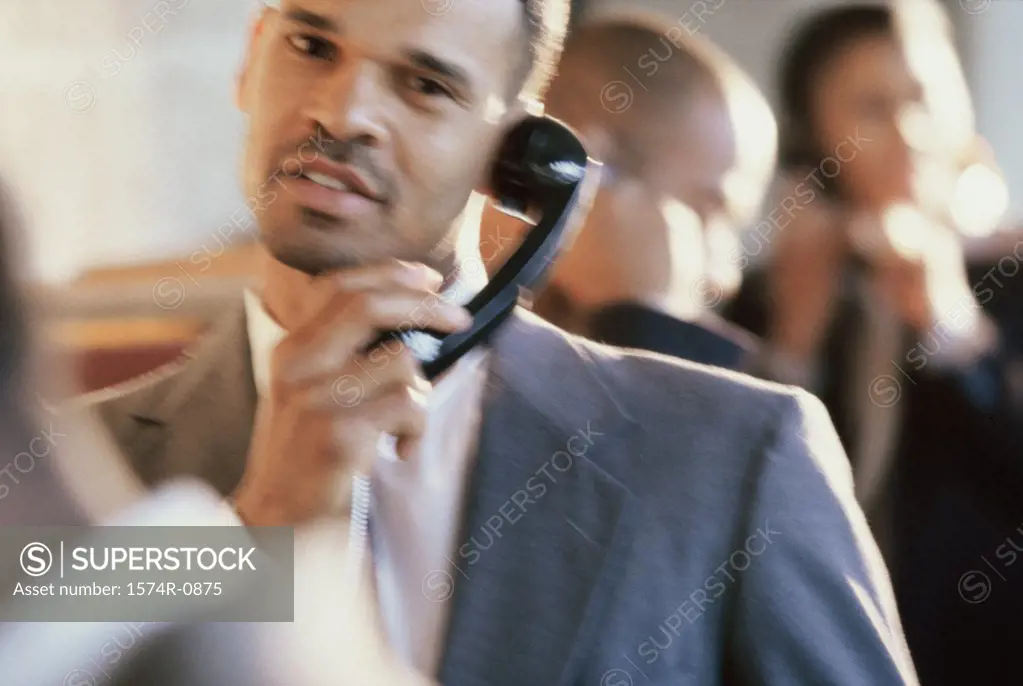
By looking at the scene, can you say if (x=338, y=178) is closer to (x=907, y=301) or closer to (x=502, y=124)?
(x=502, y=124)

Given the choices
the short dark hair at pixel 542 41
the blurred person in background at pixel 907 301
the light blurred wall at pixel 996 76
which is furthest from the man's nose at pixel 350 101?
the light blurred wall at pixel 996 76

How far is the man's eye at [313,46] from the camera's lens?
0.67m

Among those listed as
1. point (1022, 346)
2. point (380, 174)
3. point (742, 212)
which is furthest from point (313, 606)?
point (1022, 346)

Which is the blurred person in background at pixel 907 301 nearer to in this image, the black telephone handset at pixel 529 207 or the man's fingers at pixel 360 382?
the black telephone handset at pixel 529 207

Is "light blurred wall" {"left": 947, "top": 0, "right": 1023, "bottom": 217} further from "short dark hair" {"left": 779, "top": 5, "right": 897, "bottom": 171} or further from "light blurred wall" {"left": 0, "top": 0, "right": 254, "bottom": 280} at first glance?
"light blurred wall" {"left": 0, "top": 0, "right": 254, "bottom": 280}

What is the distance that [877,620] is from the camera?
708 mm

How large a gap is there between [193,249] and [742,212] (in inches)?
15.8

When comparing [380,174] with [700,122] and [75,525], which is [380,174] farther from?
[75,525]

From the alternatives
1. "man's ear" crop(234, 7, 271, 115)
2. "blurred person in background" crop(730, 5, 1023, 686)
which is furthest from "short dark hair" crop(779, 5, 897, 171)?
"man's ear" crop(234, 7, 271, 115)

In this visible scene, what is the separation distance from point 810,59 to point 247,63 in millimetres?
411

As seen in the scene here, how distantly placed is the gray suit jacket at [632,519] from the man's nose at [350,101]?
156 mm

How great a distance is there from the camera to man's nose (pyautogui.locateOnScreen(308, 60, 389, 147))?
66 centimetres

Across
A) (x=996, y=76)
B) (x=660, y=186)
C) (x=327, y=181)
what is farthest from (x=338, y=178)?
(x=996, y=76)

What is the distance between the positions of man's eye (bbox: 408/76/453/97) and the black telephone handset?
55 millimetres
